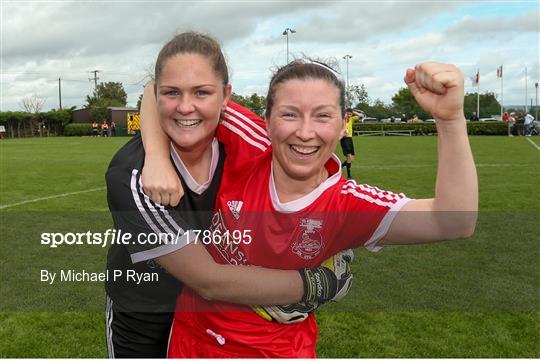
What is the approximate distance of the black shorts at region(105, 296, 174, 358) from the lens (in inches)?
115

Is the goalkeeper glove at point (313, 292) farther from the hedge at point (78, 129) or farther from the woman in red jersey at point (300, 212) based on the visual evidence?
the hedge at point (78, 129)

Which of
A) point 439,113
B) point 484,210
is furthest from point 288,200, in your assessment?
point 484,210

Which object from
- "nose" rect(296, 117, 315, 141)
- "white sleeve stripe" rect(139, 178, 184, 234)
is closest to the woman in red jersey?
"nose" rect(296, 117, 315, 141)

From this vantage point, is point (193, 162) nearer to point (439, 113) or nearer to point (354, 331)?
point (439, 113)

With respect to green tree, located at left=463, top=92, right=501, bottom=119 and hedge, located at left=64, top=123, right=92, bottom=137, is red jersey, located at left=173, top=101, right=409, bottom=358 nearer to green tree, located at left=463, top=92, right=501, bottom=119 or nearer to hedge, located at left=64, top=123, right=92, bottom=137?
hedge, located at left=64, top=123, right=92, bottom=137

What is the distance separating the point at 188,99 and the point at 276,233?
0.66 meters

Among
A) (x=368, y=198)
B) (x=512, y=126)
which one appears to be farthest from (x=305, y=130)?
(x=512, y=126)

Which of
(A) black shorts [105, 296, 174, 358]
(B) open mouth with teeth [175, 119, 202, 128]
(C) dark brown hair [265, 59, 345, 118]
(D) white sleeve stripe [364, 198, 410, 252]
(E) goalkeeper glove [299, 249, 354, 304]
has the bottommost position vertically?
(A) black shorts [105, 296, 174, 358]

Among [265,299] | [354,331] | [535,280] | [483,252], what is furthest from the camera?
[483,252]

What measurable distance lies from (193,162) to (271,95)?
512 mm

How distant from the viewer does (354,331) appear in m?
4.90

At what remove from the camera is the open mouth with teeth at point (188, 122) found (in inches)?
96.3

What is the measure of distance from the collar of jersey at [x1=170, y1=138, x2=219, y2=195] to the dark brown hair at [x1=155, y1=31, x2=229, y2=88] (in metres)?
0.32

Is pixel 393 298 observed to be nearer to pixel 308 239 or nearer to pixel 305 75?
pixel 308 239
